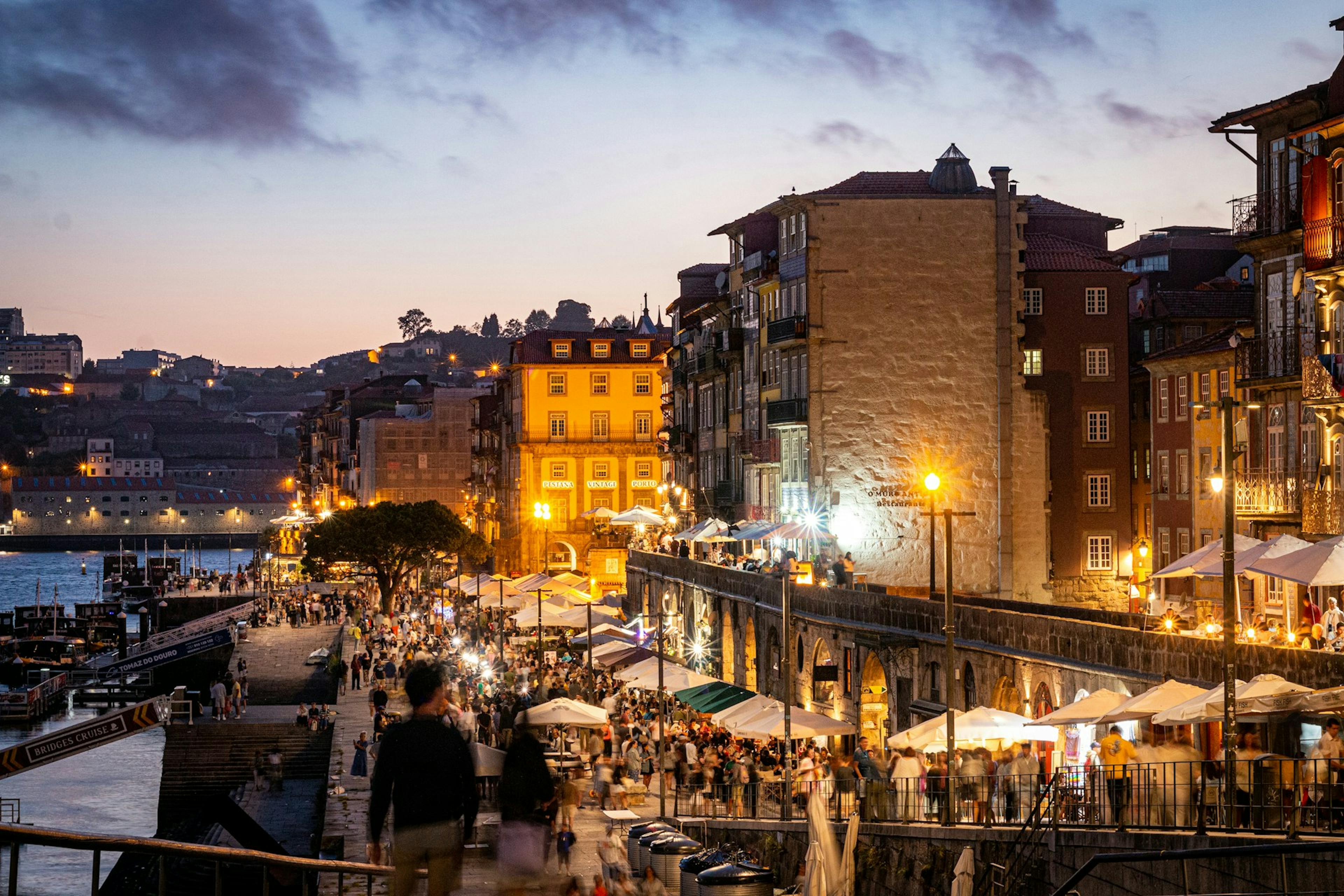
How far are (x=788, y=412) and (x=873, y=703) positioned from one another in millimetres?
22538

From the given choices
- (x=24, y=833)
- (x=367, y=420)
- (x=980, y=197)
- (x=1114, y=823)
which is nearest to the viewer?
(x=24, y=833)

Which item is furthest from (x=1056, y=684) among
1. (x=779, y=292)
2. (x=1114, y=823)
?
(x=779, y=292)

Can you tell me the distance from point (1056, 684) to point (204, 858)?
25.9 meters

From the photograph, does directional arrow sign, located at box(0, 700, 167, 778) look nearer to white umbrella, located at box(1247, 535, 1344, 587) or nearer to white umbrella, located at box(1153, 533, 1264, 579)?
A: white umbrella, located at box(1153, 533, 1264, 579)

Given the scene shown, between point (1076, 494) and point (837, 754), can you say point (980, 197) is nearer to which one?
point (1076, 494)

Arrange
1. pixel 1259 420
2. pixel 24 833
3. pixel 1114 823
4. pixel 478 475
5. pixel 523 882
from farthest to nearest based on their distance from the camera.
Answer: pixel 478 475 → pixel 1259 420 → pixel 1114 823 → pixel 523 882 → pixel 24 833

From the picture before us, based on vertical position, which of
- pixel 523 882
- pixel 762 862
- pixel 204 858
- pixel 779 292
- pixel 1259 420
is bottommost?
pixel 762 862

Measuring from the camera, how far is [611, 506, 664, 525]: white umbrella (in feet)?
241

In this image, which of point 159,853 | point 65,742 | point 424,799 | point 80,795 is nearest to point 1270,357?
point 65,742

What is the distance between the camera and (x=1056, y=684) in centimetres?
3297

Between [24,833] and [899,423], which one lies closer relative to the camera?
[24,833]

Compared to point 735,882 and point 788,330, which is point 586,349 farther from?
point 735,882

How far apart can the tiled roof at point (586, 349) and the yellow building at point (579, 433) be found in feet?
0.24

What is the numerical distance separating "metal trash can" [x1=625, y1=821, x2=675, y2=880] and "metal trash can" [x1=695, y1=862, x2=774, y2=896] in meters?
4.10
